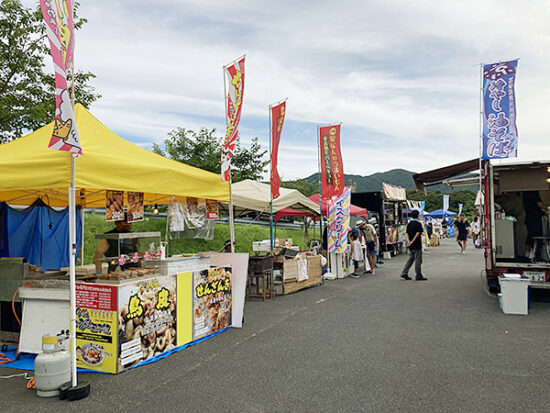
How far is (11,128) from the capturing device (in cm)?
976

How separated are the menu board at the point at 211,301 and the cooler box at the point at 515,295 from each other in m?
4.79

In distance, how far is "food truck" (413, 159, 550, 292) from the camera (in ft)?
26.7

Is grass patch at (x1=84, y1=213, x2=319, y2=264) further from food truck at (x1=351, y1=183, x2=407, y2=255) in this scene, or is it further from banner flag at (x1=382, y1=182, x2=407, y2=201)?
banner flag at (x1=382, y1=182, x2=407, y2=201)

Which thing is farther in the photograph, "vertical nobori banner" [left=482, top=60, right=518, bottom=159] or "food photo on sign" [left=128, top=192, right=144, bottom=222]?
"vertical nobori banner" [left=482, top=60, right=518, bottom=159]

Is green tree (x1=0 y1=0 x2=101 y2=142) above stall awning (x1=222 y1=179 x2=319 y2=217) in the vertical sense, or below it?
above

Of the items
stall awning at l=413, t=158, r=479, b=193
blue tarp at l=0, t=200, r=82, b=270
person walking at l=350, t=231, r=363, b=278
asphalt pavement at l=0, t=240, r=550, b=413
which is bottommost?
asphalt pavement at l=0, t=240, r=550, b=413

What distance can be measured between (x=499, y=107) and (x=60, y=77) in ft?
29.2

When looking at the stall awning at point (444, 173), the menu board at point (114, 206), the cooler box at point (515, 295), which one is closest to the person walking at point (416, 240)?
the stall awning at point (444, 173)

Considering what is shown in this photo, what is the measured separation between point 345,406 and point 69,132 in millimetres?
3517

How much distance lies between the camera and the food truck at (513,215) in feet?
26.7

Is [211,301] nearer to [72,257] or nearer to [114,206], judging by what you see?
[114,206]

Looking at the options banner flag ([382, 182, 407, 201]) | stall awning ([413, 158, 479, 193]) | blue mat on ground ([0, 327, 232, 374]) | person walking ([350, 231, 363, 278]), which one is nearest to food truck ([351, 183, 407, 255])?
banner flag ([382, 182, 407, 201])

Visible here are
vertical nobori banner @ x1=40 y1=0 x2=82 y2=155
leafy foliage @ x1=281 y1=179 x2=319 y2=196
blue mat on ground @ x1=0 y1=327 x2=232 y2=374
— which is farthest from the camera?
leafy foliage @ x1=281 y1=179 x2=319 y2=196

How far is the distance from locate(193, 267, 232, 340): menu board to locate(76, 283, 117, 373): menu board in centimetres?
139
